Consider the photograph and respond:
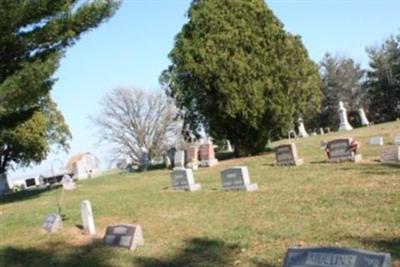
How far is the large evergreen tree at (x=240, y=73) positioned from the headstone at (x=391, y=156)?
9668 mm

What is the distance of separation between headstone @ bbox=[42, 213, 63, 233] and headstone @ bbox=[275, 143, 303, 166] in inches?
353

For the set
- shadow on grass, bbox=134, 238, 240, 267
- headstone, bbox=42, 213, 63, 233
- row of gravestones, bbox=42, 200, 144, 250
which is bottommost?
shadow on grass, bbox=134, 238, 240, 267

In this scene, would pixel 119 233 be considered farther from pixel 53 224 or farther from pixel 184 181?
pixel 184 181

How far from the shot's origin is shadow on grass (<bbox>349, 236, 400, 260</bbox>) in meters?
7.88

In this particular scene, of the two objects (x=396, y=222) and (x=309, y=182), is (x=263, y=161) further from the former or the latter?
(x=396, y=222)

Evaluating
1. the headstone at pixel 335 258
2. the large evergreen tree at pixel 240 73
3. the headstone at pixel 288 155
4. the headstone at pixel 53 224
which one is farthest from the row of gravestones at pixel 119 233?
the large evergreen tree at pixel 240 73

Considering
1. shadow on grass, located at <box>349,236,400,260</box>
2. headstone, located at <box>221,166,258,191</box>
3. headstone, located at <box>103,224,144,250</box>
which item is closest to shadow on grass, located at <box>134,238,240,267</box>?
headstone, located at <box>103,224,144,250</box>

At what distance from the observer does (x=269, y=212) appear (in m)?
11.8

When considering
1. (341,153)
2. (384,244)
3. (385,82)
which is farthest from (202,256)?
(385,82)

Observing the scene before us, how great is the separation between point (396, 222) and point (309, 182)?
18.4ft

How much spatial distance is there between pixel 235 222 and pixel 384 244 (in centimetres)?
379

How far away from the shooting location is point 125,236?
1112cm

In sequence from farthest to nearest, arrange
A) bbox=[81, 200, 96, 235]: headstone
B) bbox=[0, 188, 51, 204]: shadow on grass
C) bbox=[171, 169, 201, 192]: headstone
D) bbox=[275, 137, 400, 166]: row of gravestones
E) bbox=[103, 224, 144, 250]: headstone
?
Result: bbox=[0, 188, 51, 204]: shadow on grass → bbox=[171, 169, 201, 192]: headstone → bbox=[275, 137, 400, 166]: row of gravestones → bbox=[81, 200, 96, 235]: headstone → bbox=[103, 224, 144, 250]: headstone

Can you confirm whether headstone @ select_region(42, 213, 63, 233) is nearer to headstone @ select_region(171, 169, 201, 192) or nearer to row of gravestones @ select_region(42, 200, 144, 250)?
row of gravestones @ select_region(42, 200, 144, 250)
